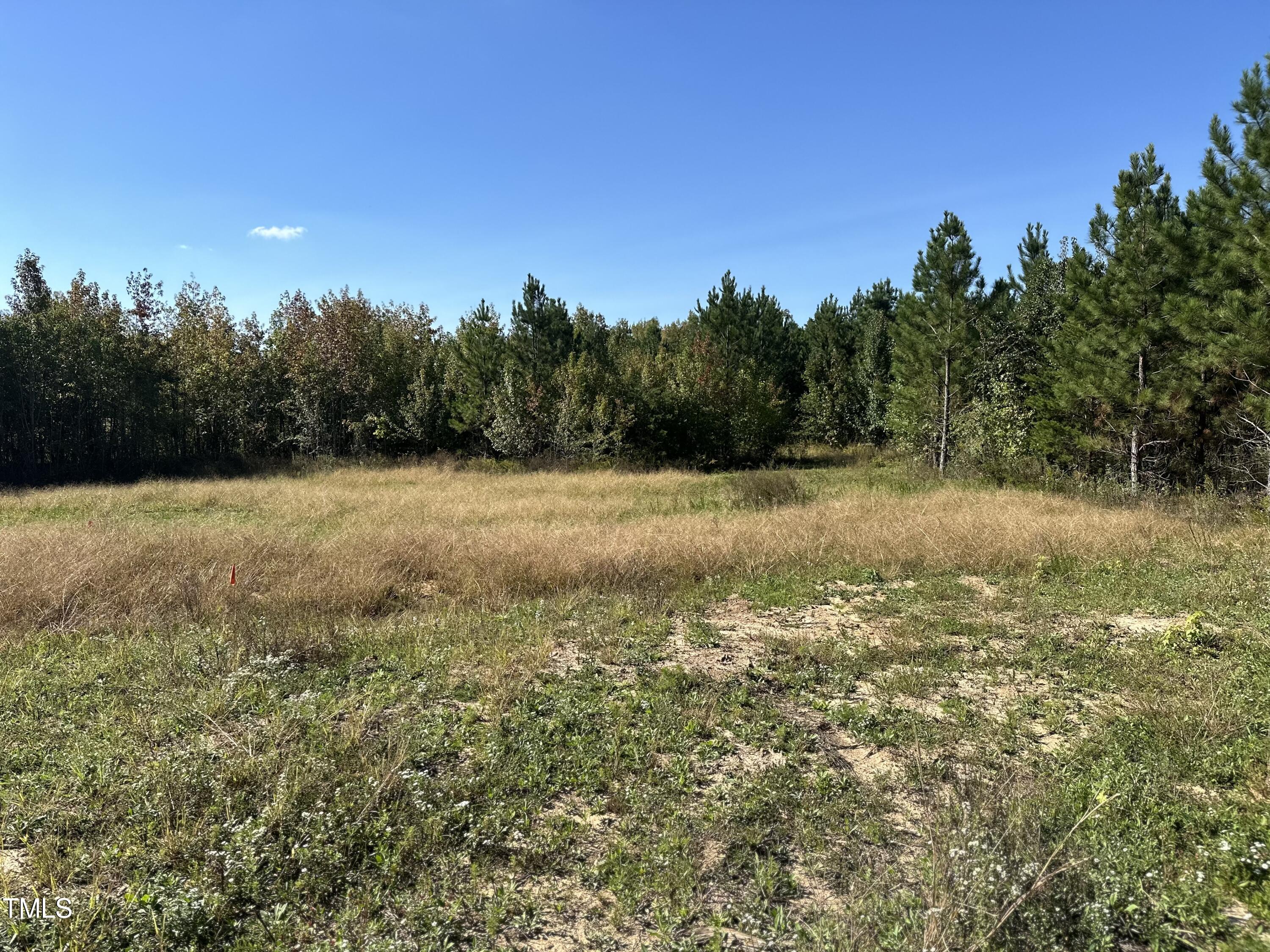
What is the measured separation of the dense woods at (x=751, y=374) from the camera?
1314 cm

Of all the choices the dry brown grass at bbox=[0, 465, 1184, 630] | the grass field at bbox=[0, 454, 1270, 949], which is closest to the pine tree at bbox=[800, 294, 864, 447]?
the dry brown grass at bbox=[0, 465, 1184, 630]

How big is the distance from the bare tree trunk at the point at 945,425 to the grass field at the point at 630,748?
44.6 ft

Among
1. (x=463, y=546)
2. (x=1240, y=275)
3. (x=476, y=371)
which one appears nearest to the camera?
(x=463, y=546)

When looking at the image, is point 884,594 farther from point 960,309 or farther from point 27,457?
point 27,457

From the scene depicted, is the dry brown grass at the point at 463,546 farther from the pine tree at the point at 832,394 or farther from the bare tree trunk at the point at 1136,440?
the pine tree at the point at 832,394

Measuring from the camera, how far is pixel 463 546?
28.8ft

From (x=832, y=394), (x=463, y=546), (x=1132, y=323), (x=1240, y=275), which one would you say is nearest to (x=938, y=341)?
(x=1132, y=323)

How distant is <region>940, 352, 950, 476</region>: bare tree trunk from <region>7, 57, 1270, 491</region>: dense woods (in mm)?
126

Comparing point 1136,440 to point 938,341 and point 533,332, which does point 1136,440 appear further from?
point 533,332

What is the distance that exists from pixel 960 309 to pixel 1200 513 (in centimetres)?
1117

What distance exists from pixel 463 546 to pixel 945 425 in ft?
60.1

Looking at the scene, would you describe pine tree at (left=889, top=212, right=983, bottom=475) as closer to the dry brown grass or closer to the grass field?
the dry brown grass

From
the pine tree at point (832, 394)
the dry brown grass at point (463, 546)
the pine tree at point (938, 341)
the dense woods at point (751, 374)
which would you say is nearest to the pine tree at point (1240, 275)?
the dense woods at point (751, 374)

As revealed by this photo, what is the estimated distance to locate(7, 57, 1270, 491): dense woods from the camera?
13.1m
